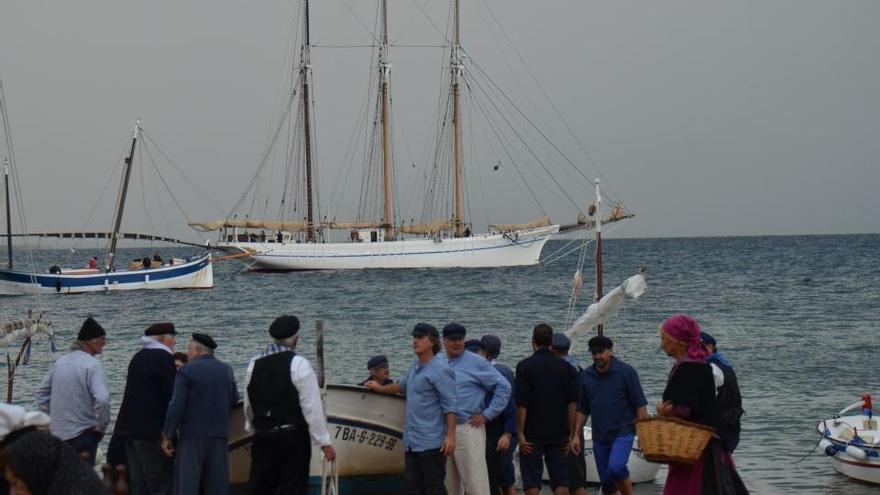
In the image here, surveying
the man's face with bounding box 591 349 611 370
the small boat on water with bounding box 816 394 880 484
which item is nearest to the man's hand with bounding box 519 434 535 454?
the man's face with bounding box 591 349 611 370

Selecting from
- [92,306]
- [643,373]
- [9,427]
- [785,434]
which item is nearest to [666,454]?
[9,427]

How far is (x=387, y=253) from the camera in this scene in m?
96.2

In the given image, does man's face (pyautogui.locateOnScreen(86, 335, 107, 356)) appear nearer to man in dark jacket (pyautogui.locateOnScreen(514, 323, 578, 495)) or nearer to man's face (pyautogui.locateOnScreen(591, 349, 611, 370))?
man in dark jacket (pyautogui.locateOnScreen(514, 323, 578, 495))

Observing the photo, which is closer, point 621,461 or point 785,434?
point 621,461

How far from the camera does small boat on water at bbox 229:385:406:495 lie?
37.6 feet

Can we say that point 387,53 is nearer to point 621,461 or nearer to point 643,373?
point 643,373

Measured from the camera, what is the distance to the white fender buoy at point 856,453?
1463 cm

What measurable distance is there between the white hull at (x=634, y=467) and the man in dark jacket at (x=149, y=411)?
5.83 meters

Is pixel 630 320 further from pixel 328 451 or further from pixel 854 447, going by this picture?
pixel 328 451

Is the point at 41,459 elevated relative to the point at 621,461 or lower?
elevated

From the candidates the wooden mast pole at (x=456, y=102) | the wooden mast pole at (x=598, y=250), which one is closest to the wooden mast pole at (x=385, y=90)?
the wooden mast pole at (x=456, y=102)

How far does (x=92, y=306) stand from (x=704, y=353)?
54.1 m

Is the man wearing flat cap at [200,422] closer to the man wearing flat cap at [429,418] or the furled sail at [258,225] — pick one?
the man wearing flat cap at [429,418]

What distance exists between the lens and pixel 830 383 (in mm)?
27000
